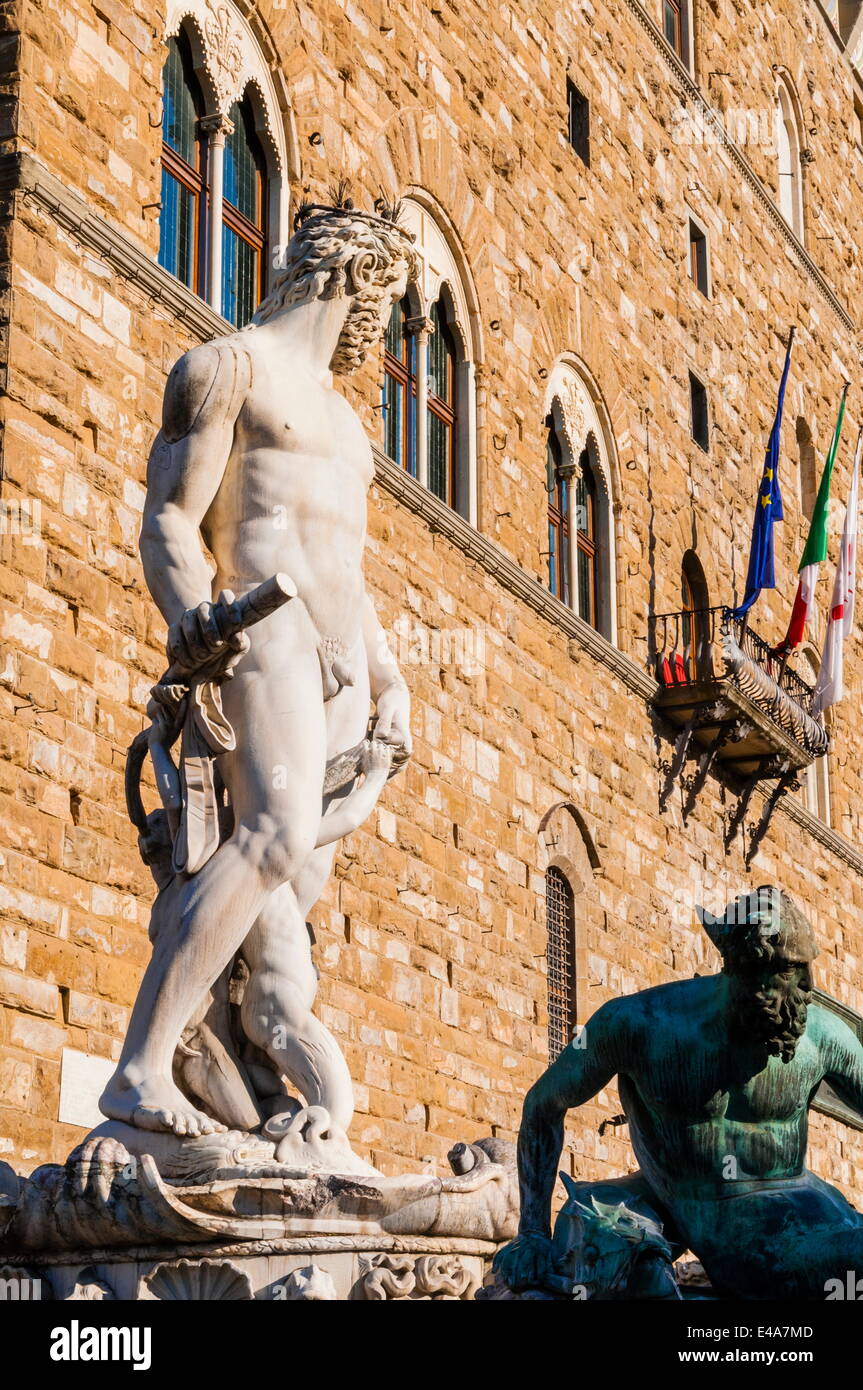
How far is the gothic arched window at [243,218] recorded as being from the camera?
12.8 metres

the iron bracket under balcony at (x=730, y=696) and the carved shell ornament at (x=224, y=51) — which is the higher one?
the carved shell ornament at (x=224, y=51)

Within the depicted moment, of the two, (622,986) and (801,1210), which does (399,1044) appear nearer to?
(622,986)

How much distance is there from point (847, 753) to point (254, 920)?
1934 centimetres

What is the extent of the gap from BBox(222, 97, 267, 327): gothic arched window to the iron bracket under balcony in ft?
21.6

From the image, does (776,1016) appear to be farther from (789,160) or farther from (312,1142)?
(789,160)

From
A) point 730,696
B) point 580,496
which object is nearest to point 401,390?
point 580,496

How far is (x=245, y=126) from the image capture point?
1323 centimetres

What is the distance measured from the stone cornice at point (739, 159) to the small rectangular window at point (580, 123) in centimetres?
187

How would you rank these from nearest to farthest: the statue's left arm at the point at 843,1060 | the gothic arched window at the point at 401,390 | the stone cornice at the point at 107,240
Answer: the statue's left arm at the point at 843,1060 < the stone cornice at the point at 107,240 < the gothic arched window at the point at 401,390

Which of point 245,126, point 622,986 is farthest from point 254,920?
point 622,986

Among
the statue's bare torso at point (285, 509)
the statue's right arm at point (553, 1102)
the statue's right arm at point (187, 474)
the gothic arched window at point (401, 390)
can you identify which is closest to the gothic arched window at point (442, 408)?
the gothic arched window at point (401, 390)

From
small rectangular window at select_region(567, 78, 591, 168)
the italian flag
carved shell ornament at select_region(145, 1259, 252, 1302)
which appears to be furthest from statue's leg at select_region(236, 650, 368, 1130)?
the italian flag

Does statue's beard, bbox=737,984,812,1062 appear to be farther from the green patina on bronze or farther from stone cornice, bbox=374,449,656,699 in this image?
stone cornice, bbox=374,449,656,699

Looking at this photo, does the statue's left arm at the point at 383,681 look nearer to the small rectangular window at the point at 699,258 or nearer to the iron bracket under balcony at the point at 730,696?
the iron bracket under balcony at the point at 730,696
